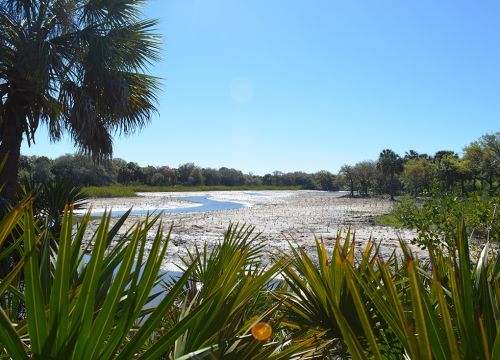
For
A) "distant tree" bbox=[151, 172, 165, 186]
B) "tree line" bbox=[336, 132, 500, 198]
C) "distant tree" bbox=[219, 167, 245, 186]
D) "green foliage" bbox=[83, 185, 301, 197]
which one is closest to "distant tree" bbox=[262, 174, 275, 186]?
"green foliage" bbox=[83, 185, 301, 197]

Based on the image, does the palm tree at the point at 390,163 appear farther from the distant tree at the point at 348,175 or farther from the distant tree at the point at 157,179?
the distant tree at the point at 157,179

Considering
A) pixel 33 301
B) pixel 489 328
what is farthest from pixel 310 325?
pixel 33 301

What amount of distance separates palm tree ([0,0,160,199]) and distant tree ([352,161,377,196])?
7018 cm

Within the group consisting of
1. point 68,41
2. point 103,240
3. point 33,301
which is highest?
point 68,41

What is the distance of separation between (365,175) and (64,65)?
7150 cm

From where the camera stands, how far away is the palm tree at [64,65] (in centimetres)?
543

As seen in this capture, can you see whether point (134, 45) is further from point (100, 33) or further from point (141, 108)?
point (141, 108)

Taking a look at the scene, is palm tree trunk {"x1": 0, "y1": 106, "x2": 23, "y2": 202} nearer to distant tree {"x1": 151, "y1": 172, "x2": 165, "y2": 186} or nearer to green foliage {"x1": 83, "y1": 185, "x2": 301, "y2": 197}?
green foliage {"x1": 83, "y1": 185, "x2": 301, "y2": 197}

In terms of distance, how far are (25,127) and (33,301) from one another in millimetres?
6135

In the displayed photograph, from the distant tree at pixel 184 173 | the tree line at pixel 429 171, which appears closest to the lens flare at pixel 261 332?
the tree line at pixel 429 171

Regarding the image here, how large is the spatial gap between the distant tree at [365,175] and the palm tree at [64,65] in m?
70.2

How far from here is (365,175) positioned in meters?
72.6

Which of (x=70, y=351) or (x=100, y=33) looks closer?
(x=70, y=351)

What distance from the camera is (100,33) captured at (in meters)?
5.97
